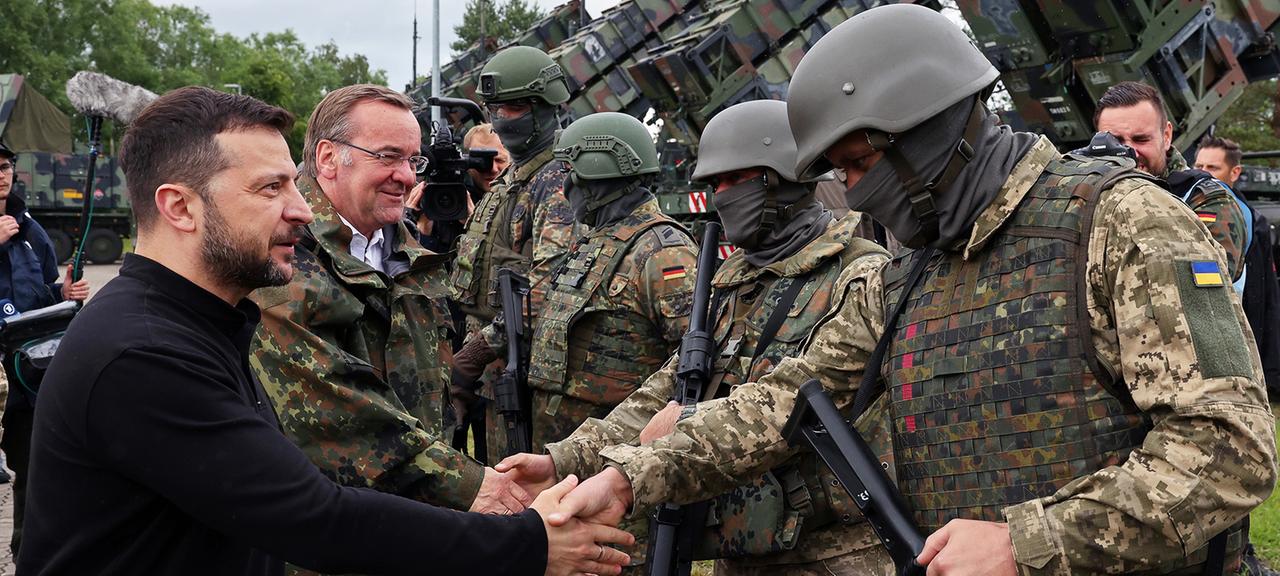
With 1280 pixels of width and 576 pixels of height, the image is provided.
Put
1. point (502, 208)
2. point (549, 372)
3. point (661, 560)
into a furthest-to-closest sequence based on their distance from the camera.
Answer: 1. point (502, 208)
2. point (549, 372)
3. point (661, 560)

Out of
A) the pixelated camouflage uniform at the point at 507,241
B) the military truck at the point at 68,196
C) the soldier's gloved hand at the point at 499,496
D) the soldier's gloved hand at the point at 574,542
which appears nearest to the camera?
the soldier's gloved hand at the point at 574,542

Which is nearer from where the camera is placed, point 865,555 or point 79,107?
point 865,555

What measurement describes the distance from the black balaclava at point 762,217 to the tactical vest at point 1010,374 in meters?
1.42

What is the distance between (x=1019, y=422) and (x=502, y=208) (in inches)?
188

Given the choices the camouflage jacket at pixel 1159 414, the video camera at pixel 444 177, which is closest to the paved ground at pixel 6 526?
the video camera at pixel 444 177

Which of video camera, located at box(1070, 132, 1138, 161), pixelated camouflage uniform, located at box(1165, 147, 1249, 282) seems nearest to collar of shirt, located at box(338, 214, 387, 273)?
video camera, located at box(1070, 132, 1138, 161)

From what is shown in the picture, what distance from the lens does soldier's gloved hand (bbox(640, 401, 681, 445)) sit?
12.5 feet

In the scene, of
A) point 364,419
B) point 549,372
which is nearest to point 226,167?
point 364,419

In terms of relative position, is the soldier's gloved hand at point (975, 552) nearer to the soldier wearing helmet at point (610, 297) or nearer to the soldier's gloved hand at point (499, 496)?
the soldier's gloved hand at point (499, 496)

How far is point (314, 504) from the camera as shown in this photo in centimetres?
254

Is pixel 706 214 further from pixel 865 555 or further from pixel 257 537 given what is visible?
pixel 257 537

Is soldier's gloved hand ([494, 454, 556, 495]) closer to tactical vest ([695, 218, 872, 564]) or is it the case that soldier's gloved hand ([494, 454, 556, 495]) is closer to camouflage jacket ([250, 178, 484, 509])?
camouflage jacket ([250, 178, 484, 509])

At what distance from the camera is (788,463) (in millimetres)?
3658

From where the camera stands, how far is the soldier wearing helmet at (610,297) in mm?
5203
